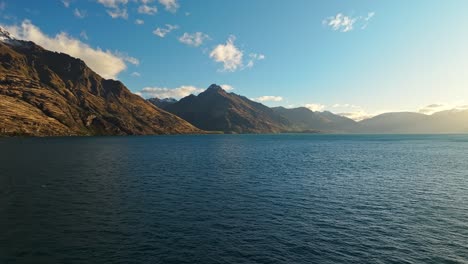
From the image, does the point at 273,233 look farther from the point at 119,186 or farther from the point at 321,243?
the point at 119,186

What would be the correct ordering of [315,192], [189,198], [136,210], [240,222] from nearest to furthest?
[240,222], [136,210], [189,198], [315,192]

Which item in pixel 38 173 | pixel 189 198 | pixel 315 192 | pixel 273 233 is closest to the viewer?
pixel 273 233

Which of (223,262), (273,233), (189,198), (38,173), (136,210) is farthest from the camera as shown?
(38,173)

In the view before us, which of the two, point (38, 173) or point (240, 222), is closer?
point (240, 222)

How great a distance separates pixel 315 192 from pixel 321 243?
31.9 metres

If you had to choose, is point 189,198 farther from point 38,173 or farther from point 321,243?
point 38,173

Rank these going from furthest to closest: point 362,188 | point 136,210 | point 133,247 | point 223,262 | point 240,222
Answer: point 362,188 → point 136,210 → point 240,222 → point 133,247 → point 223,262

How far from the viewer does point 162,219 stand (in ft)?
162

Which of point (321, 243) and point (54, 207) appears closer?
point (321, 243)

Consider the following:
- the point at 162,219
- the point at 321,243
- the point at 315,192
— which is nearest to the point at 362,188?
the point at 315,192

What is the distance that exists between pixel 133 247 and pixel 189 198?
85.8 feet

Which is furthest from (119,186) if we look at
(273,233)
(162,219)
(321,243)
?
(321,243)

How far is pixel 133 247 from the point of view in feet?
125

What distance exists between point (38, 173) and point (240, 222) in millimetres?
73733
